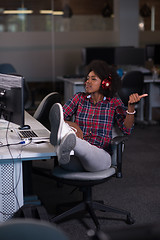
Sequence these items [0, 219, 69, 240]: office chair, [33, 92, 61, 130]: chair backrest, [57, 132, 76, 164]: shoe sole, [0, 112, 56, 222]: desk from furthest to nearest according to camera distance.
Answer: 1. [33, 92, 61, 130]: chair backrest
2. [0, 112, 56, 222]: desk
3. [57, 132, 76, 164]: shoe sole
4. [0, 219, 69, 240]: office chair

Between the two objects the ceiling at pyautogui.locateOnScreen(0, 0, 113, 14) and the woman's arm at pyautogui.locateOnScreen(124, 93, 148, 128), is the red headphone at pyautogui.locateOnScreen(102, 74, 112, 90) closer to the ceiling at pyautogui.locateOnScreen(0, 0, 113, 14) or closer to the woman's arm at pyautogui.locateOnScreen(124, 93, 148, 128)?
the woman's arm at pyautogui.locateOnScreen(124, 93, 148, 128)

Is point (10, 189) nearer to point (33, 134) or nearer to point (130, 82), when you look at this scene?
point (33, 134)

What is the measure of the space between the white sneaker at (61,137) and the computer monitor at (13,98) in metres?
0.46

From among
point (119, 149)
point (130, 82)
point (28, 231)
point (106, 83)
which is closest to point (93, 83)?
point (106, 83)

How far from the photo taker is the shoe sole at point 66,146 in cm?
236

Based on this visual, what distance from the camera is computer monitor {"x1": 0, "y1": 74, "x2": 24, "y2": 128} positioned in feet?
9.48

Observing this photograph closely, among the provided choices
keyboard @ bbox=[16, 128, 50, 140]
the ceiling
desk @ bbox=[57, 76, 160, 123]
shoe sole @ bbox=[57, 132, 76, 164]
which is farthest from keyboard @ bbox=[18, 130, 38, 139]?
the ceiling

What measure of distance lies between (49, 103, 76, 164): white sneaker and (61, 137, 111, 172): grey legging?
0.53ft

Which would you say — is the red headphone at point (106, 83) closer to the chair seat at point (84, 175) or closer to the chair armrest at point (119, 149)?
the chair armrest at point (119, 149)

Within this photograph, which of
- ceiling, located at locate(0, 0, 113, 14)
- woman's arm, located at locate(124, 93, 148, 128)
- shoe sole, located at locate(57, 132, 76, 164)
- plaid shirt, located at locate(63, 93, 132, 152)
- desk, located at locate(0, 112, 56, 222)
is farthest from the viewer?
ceiling, located at locate(0, 0, 113, 14)

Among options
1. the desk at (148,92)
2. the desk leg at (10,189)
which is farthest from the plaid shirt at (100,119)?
the desk at (148,92)

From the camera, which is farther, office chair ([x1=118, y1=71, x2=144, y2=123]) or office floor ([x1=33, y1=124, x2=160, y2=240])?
office chair ([x1=118, y1=71, x2=144, y2=123])

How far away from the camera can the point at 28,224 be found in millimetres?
951

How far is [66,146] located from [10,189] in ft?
1.67
